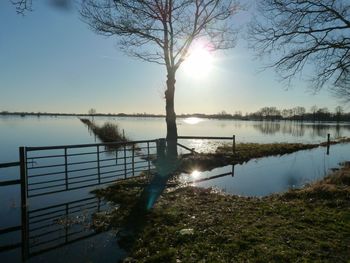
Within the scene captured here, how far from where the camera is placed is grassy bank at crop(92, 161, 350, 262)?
626cm

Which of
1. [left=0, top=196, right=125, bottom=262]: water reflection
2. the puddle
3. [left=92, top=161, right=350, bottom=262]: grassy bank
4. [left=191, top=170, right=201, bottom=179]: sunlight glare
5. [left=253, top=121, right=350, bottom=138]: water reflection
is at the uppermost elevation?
[left=92, top=161, right=350, bottom=262]: grassy bank

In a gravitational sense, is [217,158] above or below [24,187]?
below

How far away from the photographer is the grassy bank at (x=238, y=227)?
6258 millimetres

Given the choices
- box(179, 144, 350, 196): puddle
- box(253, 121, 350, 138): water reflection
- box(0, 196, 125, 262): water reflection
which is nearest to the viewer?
box(0, 196, 125, 262): water reflection

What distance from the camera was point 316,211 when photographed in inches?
351

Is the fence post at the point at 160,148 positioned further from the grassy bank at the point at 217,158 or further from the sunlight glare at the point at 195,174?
the sunlight glare at the point at 195,174

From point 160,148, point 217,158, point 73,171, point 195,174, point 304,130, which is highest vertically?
point 160,148

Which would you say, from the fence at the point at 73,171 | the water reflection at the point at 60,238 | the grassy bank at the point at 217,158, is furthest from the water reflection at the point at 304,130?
the water reflection at the point at 60,238

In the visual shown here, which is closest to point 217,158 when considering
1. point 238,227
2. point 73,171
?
point 73,171

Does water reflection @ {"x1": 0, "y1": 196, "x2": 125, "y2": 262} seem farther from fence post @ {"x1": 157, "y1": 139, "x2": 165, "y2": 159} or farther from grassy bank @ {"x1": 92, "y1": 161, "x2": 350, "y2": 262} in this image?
fence post @ {"x1": 157, "y1": 139, "x2": 165, "y2": 159}

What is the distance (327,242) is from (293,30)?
1076 centimetres

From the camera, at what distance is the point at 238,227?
25.1ft

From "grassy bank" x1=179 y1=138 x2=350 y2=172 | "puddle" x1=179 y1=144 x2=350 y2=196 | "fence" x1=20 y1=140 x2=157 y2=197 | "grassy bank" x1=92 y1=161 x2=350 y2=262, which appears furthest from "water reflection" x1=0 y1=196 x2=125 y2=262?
"grassy bank" x1=179 y1=138 x2=350 y2=172

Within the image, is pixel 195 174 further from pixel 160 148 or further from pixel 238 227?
pixel 238 227
